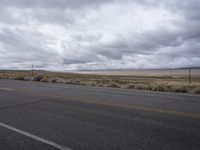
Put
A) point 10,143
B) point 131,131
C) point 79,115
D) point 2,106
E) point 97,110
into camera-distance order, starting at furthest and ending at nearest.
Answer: point 2,106, point 97,110, point 79,115, point 131,131, point 10,143

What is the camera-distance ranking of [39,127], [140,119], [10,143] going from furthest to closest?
1. [140,119]
2. [39,127]
3. [10,143]

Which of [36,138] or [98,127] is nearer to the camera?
[36,138]

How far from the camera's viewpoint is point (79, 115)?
761cm

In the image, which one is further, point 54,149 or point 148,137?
point 148,137

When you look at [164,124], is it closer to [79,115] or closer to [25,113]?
[79,115]

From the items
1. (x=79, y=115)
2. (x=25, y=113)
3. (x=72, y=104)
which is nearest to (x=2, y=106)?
(x=25, y=113)

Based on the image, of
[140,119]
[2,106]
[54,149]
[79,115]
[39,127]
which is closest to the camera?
[54,149]

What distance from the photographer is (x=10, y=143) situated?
5.18 meters

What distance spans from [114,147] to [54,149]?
1.12 metres

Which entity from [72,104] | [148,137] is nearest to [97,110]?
[72,104]

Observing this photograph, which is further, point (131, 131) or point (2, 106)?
point (2, 106)

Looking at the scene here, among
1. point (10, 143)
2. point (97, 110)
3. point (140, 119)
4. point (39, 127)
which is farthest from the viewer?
point (97, 110)

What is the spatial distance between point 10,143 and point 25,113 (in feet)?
9.52

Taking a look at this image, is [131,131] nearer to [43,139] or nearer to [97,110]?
[43,139]
